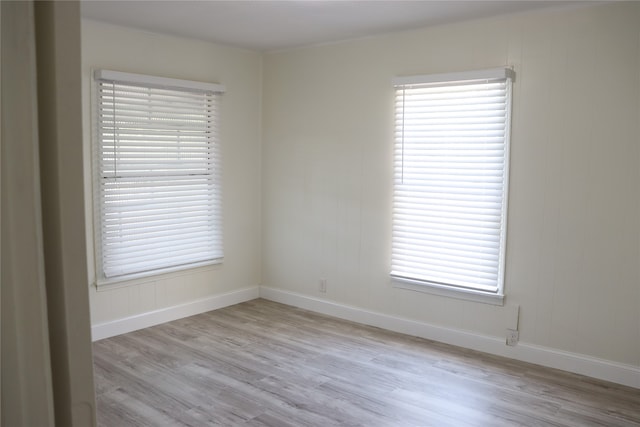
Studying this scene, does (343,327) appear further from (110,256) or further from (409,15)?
(409,15)

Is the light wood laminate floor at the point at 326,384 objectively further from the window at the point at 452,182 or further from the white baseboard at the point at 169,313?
the window at the point at 452,182

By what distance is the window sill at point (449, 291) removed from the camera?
3912 millimetres

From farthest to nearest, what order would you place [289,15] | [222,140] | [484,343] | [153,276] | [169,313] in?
[222,140], [169,313], [153,276], [484,343], [289,15]

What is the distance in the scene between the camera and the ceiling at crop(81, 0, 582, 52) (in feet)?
11.5

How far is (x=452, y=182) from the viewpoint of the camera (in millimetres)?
4035

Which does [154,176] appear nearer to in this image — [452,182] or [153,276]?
[153,276]

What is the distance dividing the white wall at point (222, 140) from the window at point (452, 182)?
1.60 metres

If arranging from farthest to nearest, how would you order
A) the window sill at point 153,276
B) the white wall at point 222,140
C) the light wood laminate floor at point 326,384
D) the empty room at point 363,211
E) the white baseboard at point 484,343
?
1. the window sill at point 153,276
2. the white wall at point 222,140
3. the white baseboard at point 484,343
4. the empty room at point 363,211
5. the light wood laminate floor at point 326,384

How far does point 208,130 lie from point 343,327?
212cm

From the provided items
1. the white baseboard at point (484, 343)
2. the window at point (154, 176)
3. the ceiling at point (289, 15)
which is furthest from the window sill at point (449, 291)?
the ceiling at point (289, 15)

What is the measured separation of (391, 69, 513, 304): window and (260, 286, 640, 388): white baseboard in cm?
32

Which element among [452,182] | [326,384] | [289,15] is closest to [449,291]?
[452,182]

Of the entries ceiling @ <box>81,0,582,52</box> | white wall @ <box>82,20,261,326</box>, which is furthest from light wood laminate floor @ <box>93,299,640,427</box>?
ceiling @ <box>81,0,582,52</box>

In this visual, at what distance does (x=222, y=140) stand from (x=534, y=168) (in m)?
2.73
